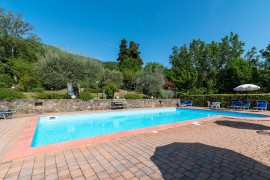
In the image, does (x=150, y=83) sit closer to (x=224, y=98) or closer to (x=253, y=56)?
(x=224, y=98)

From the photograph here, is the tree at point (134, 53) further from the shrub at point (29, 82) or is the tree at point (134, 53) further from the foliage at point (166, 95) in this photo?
the shrub at point (29, 82)

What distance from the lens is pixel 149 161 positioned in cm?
286

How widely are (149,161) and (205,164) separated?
1.05 meters

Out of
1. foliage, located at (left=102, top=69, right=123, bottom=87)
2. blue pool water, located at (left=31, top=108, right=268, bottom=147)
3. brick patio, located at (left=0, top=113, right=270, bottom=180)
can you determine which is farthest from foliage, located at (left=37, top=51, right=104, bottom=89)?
foliage, located at (left=102, top=69, right=123, bottom=87)

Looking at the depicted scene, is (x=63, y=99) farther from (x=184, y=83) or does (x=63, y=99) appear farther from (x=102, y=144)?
(x=184, y=83)

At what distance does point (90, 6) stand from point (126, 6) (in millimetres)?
4434

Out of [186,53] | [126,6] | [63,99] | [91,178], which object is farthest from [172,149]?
[186,53]

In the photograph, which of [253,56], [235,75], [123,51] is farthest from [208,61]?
[123,51]

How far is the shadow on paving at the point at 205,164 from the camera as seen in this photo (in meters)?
2.37

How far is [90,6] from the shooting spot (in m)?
17.9

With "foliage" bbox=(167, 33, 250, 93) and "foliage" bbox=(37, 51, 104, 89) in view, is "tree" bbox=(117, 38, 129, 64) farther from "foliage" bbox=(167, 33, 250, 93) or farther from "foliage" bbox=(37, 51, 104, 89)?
"foliage" bbox=(37, 51, 104, 89)

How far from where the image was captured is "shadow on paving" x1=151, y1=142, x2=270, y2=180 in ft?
7.76

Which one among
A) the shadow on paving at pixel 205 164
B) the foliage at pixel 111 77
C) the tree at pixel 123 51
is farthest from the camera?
the tree at pixel 123 51

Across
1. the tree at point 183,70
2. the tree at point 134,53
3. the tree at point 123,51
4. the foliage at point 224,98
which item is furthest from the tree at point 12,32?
the foliage at point 224,98
